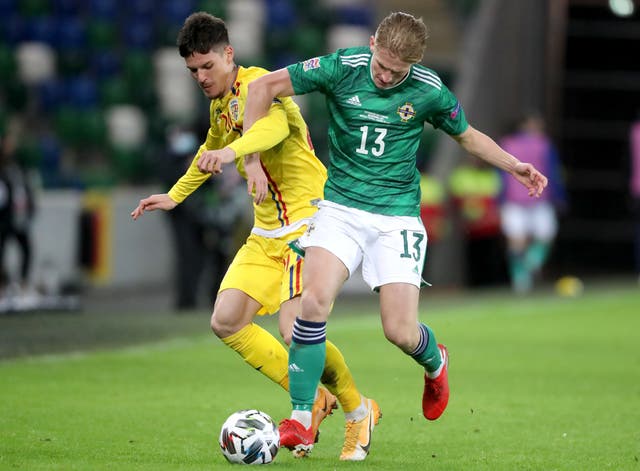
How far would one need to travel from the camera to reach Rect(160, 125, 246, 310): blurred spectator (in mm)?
16109

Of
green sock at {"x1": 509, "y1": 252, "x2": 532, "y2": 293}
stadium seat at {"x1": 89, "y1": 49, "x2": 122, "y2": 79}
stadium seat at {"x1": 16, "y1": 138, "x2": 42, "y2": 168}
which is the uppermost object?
stadium seat at {"x1": 89, "y1": 49, "x2": 122, "y2": 79}

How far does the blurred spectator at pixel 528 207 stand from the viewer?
1894 centimetres

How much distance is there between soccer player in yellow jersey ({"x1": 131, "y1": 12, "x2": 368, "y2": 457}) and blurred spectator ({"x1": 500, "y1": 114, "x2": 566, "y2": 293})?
1171 centimetres

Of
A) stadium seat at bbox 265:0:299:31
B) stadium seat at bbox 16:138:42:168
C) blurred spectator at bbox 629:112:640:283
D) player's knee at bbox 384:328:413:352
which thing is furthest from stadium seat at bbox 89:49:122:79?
player's knee at bbox 384:328:413:352

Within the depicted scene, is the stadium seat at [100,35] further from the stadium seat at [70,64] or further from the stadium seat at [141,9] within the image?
the stadium seat at [141,9]

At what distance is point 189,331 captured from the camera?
543 inches

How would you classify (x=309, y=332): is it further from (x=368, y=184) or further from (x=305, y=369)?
(x=368, y=184)

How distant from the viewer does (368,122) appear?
691cm

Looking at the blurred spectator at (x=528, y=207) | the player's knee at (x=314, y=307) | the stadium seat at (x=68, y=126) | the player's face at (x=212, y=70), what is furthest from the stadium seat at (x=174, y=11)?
the player's knee at (x=314, y=307)

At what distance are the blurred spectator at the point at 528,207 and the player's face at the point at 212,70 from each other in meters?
12.0

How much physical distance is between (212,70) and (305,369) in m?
1.67

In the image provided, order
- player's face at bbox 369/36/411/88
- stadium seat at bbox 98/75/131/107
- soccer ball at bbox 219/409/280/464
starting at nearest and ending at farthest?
soccer ball at bbox 219/409/280/464 → player's face at bbox 369/36/411/88 → stadium seat at bbox 98/75/131/107

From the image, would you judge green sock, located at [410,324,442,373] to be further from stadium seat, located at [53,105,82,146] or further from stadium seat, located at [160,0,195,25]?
stadium seat, located at [160,0,195,25]

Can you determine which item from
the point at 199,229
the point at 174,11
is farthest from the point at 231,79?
the point at 174,11
